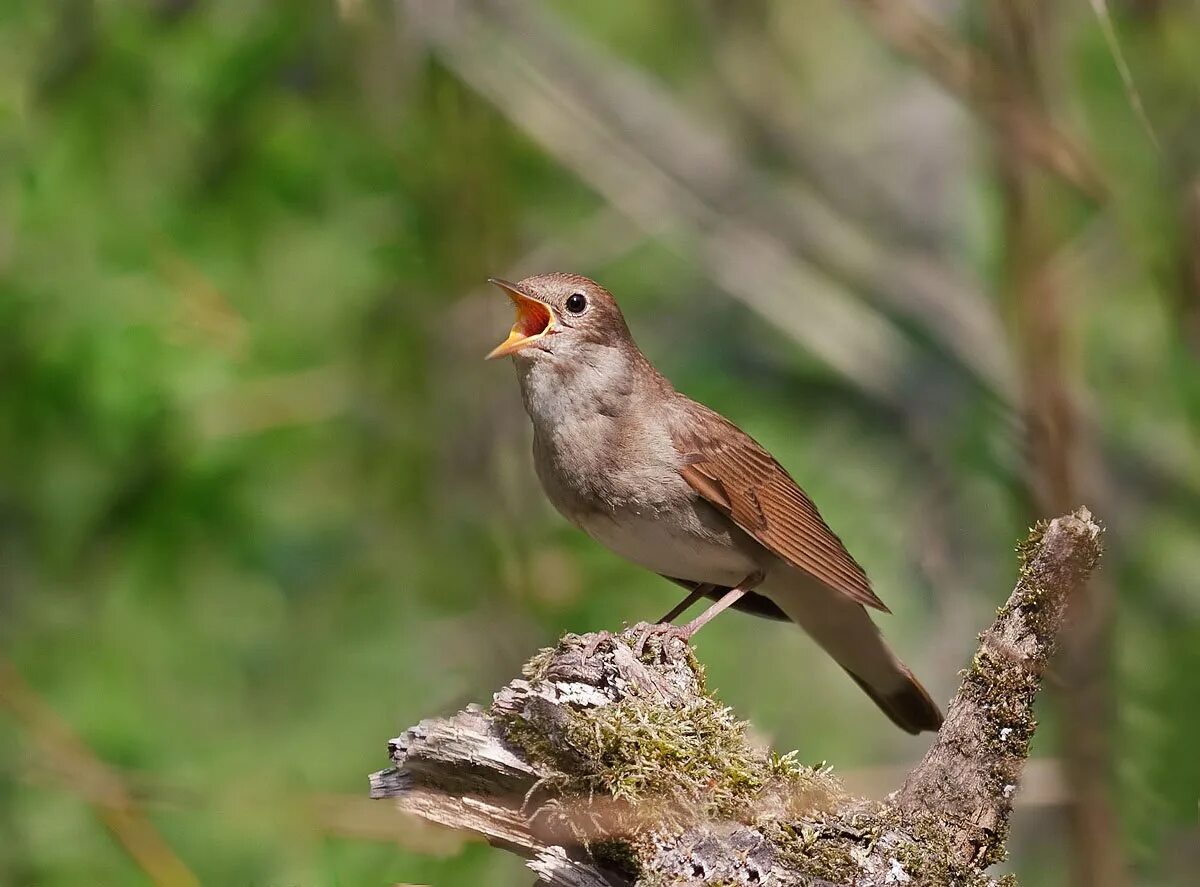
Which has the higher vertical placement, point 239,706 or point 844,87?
point 844,87

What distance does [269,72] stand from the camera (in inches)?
225

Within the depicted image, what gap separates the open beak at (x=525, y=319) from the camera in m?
4.47

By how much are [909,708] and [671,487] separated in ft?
4.03

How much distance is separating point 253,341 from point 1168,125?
3.60 meters

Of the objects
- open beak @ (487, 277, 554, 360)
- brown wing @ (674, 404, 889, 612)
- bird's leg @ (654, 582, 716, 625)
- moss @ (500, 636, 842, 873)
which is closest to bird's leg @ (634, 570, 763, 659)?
bird's leg @ (654, 582, 716, 625)

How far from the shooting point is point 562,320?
15.1 feet

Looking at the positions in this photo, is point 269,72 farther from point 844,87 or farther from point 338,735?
point 844,87

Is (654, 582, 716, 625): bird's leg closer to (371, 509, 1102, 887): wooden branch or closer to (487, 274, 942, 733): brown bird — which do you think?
(487, 274, 942, 733): brown bird

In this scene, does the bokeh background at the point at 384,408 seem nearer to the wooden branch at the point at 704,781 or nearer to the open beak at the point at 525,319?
the open beak at the point at 525,319

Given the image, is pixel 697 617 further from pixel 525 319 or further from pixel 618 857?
pixel 618 857

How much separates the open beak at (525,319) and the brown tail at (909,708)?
66.7 inches

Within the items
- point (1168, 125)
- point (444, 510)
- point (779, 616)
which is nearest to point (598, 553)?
point (444, 510)

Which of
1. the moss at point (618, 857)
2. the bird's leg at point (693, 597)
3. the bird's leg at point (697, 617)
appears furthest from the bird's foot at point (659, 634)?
the moss at point (618, 857)

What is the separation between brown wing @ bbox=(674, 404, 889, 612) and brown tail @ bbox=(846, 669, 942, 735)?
496mm
